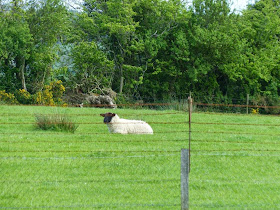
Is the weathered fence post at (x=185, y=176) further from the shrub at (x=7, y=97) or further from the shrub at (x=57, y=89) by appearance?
the shrub at (x=57, y=89)

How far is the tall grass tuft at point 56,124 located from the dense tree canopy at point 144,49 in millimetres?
17545

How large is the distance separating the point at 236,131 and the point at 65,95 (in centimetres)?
1883

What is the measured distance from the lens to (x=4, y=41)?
1289 inches

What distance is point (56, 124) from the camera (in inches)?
639

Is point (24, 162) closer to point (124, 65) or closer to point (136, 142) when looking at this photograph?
point (136, 142)

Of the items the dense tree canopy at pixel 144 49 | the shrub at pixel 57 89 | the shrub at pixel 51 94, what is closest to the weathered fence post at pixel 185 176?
the shrub at pixel 51 94

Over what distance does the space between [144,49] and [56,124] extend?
874 inches

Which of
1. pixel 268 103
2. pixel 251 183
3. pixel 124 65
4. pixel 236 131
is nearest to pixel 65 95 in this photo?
pixel 124 65

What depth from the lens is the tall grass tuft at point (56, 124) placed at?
16078 mm

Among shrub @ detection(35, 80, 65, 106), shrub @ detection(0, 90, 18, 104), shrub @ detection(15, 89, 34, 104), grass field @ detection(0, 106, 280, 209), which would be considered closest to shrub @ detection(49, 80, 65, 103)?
shrub @ detection(35, 80, 65, 106)

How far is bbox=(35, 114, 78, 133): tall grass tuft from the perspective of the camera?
16.1 metres

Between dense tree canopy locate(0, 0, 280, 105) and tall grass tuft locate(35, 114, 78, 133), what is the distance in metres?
17.5

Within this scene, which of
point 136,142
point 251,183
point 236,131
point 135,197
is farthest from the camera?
point 236,131

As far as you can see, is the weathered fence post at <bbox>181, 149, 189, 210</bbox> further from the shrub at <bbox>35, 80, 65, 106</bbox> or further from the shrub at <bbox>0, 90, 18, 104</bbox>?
the shrub at <bbox>0, 90, 18, 104</bbox>
